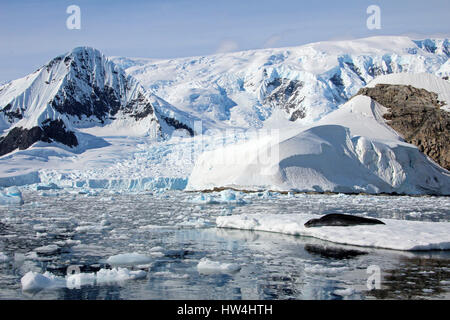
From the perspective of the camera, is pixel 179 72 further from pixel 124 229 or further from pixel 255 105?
pixel 124 229

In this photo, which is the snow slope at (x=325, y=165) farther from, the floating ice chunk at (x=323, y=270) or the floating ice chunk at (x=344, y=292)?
the floating ice chunk at (x=344, y=292)

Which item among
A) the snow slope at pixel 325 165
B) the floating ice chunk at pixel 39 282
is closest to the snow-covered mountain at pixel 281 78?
the snow slope at pixel 325 165

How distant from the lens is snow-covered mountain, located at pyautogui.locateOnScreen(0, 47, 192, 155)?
103m

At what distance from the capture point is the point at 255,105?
146 metres

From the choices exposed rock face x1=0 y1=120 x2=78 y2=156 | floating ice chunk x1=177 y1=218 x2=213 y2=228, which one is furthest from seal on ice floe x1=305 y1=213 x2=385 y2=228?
exposed rock face x1=0 y1=120 x2=78 y2=156

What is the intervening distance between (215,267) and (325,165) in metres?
37.0

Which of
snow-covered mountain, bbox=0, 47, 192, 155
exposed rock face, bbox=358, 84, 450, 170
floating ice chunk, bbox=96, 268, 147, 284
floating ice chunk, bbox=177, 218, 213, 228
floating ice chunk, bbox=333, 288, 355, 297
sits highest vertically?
snow-covered mountain, bbox=0, 47, 192, 155

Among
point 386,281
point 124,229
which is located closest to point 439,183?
point 124,229

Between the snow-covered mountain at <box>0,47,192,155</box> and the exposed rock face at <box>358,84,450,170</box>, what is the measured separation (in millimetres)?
58298

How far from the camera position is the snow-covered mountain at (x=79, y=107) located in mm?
102875

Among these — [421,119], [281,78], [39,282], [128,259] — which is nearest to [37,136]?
[421,119]

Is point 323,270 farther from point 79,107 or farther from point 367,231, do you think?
point 79,107

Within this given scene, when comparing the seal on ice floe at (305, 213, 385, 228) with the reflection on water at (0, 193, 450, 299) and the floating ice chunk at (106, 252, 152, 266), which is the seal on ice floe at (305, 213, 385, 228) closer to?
the reflection on water at (0, 193, 450, 299)

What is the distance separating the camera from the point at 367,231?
1245 centimetres
